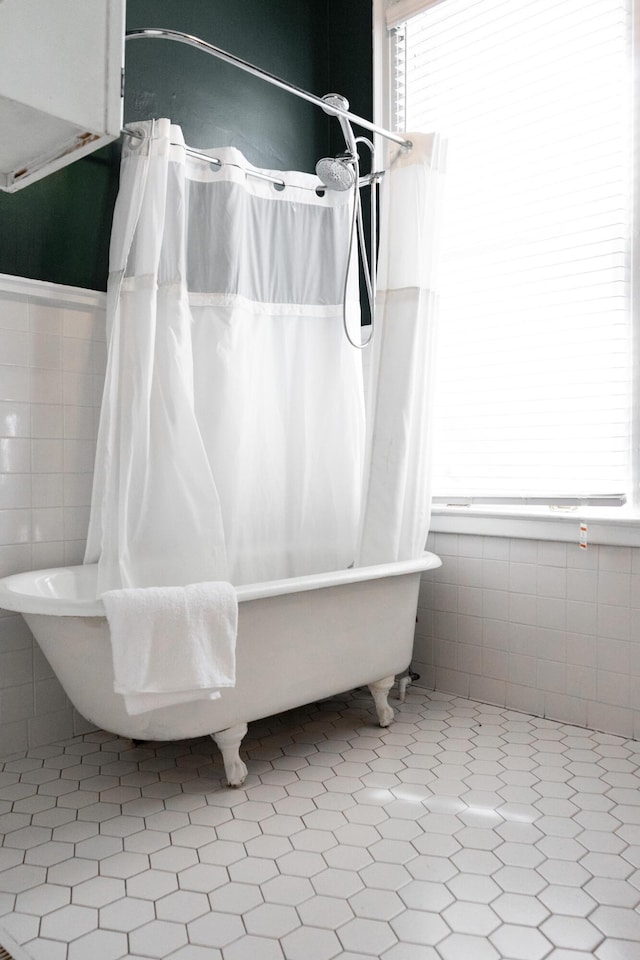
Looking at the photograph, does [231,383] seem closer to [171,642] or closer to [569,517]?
[171,642]

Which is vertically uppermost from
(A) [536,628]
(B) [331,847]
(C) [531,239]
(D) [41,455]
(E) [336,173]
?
(E) [336,173]

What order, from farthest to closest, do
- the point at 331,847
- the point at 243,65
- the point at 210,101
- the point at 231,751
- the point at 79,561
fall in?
the point at 210,101
the point at 79,561
the point at 243,65
the point at 231,751
the point at 331,847

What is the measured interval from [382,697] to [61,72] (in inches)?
81.1

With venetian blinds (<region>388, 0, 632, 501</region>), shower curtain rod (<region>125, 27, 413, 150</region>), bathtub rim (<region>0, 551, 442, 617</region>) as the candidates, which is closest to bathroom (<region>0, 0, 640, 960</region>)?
bathtub rim (<region>0, 551, 442, 617</region>)

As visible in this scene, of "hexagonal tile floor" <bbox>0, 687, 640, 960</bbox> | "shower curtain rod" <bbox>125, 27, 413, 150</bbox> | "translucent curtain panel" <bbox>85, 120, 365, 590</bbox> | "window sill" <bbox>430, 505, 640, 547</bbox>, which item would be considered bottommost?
"hexagonal tile floor" <bbox>0, 687, 640, 960</bbox>

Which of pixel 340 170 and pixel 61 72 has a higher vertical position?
pixel 340 170

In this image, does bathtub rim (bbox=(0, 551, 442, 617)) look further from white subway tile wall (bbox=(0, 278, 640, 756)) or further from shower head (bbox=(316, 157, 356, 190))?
shower head (bbox=(316, 157, 356, 190))

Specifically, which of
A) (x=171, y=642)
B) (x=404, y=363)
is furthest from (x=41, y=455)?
(x=404, y=363)

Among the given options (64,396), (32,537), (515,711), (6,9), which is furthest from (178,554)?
(6,9)

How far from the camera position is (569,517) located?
2.55 metres

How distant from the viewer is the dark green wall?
2.48 metres

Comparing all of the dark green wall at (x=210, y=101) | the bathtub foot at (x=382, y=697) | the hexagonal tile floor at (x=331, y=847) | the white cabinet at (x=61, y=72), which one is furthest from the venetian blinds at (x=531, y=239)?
the white cabinet at (x=61, y=72)

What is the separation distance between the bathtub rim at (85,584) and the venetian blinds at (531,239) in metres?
0.60

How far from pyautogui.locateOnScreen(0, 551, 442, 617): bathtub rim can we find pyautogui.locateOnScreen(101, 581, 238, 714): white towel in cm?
7
